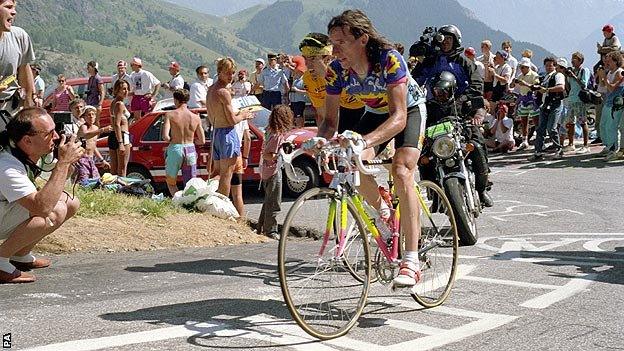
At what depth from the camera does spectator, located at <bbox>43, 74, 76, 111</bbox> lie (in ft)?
80.1

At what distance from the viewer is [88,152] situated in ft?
47.1

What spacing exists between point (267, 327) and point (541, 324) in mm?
1930

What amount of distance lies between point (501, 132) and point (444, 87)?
506 inches

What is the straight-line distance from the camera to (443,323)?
6.25 meters

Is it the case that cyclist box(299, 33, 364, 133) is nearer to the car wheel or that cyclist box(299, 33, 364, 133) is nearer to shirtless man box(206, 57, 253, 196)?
shirtless man box(206, 57, 253, 196)

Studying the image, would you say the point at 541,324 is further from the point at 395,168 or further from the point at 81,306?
the point at 81,306

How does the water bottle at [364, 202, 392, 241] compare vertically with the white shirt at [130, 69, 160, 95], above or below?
below

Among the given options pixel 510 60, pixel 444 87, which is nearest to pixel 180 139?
pixel 444 87

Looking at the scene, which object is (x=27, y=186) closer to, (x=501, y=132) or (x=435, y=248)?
(x=435, y=248)

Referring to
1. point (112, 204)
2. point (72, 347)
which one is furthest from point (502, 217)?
point (72, 347)

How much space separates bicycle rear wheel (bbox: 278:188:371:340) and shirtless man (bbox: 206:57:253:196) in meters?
6.26

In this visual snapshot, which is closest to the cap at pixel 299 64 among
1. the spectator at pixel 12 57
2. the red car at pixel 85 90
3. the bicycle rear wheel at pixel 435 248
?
the red car at pixel 85 90

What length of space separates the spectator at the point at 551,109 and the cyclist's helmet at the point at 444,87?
10.7 meters

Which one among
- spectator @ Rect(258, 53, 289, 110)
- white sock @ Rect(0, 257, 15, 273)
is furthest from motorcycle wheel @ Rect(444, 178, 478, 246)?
spectator @ Rect(258, 53, 289, 110)
